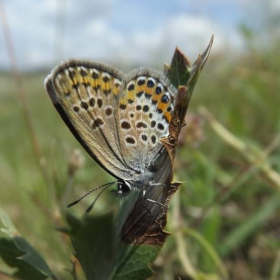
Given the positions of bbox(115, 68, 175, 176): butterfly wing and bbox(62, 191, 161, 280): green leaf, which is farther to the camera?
bbox(115, 68, 175, 176): butterfly wing

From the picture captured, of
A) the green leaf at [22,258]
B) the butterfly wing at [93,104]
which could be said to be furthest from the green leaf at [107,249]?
the butterfly wing at [93,104]

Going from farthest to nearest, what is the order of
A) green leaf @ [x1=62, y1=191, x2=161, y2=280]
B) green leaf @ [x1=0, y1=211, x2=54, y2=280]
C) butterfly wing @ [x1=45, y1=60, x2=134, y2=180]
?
butterfly wing @ [x1=45, y1=60, x2=134, y2=180]
green leaf @ [x1=0, y1=211, x2=54, y2=280]
green leaf @ [x1=62, y1=191, x2=161, y2=280]

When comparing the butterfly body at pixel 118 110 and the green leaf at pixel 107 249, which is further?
the butterfly body at pixel 118 110

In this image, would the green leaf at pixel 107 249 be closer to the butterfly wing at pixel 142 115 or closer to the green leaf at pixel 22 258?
the green leaf at pixel 22 258

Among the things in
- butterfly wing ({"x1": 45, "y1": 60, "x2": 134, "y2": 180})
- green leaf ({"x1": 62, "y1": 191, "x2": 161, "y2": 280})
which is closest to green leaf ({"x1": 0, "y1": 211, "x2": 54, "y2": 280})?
green leaf ({"x1": 62, "y1": 191, "x2": 161, "y2": 280})

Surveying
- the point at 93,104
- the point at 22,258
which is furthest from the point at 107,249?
the point at 93,104

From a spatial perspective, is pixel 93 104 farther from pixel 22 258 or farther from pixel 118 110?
pixel 22 258

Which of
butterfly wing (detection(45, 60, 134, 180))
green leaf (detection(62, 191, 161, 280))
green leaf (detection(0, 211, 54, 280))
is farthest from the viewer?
butterfly wing (detection(45, 60, 134, 180))

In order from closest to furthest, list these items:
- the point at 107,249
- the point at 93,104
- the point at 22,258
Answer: the point at 107,249
the point at 22,258
the point at 93,104

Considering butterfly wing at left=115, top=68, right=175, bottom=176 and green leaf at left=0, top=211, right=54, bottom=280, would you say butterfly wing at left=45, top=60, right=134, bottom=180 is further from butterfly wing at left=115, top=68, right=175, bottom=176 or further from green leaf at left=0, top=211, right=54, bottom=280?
green leaf at left=0, top=211, right=54, bottom=280
